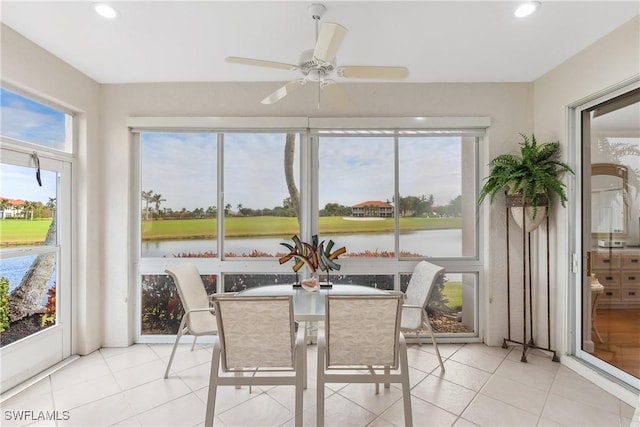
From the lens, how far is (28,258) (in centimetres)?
257

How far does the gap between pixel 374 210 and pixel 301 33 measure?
181 centimetres

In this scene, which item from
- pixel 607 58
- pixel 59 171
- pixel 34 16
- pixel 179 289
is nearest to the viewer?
pixel 34 16

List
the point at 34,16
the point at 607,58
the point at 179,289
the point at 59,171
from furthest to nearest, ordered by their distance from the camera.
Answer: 1. the point at 59,171
2. the point at 179,289
3. the point at 607,58
4. the point at 34,16

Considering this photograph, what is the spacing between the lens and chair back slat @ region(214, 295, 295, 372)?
178 cm

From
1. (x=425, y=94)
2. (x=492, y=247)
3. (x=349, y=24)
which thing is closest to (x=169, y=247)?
(x=349, y=24)

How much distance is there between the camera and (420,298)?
2.81 meters

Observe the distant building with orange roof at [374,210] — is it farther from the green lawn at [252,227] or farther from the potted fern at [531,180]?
the potted fern at [531,180]

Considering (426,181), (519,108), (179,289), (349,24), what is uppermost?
(349,24)

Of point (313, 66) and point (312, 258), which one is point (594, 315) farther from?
point (313, 66)

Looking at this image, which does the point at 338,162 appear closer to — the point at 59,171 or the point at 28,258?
the point at 59,171

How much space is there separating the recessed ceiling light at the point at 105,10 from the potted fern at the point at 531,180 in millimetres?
3348

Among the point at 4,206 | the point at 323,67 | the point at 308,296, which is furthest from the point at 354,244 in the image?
the point at 4,206

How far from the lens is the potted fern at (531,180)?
272 centimetres

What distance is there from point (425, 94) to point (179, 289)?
304cm
